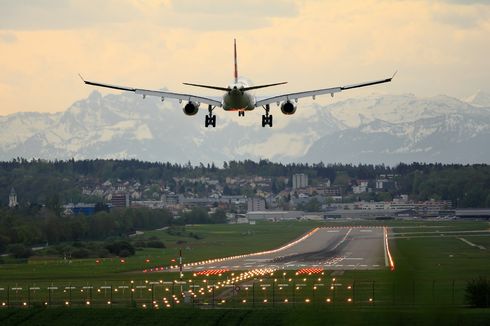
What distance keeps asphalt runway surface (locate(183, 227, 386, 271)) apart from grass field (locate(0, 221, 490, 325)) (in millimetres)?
5014

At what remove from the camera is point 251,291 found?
86.7 m

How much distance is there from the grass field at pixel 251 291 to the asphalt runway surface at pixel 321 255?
16.4 feet

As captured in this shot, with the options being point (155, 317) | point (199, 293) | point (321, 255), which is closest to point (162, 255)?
point (321, 255)

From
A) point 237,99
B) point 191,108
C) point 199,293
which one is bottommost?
point 199,293

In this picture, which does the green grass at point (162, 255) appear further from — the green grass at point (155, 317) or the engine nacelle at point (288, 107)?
the green grass at point (155, 317)

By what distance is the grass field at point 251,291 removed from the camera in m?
31.5

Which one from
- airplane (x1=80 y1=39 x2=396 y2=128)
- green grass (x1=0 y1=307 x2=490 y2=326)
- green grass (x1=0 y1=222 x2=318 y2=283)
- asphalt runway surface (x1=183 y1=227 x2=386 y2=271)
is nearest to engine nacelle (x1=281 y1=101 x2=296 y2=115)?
airplane (x1=80 y1=39 x2=396 y2=128)

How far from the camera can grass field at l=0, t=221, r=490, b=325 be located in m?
31.5

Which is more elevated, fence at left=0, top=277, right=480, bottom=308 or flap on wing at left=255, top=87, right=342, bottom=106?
flap on wing at left=255, top=87, right=342, bottom=106

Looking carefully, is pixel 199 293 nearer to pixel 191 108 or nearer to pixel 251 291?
pixel 251 291

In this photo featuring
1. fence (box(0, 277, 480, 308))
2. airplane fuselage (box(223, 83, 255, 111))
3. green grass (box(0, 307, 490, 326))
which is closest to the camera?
green grass (box(0, 307, 490, 326))

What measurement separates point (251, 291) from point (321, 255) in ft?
142

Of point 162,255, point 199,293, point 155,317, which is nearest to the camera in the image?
point 155,317

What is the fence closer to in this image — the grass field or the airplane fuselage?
the grass field
